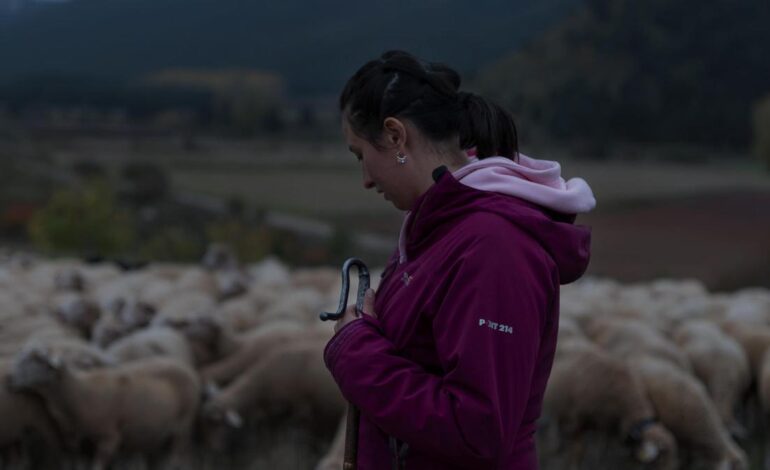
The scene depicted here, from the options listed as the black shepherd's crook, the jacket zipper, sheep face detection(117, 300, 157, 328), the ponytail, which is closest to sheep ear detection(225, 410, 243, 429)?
sheep face detection(117, 300, 157, 328)

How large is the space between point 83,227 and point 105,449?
1601cm

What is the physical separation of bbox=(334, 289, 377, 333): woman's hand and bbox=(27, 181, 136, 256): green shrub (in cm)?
2034

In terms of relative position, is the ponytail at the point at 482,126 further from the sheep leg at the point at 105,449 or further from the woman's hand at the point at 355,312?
the sheep leg at the point at 105,449

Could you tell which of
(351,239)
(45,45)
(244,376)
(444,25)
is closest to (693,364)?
(244,376)

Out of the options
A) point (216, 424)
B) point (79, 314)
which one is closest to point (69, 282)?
point (79, 314)

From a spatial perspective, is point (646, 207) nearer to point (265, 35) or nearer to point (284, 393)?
point (284, 393)

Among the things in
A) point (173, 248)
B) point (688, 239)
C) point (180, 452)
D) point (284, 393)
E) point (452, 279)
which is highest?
point (452, 279)

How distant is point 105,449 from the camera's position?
6.77 m

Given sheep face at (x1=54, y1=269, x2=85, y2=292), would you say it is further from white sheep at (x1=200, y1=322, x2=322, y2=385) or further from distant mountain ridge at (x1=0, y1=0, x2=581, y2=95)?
distant mountain ridge at (x1=0, y1=0, x2=581, y2=95)

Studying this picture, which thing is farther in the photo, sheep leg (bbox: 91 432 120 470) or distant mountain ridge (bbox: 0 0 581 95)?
distant mountain ridge (bbox: 0 0 581 95)

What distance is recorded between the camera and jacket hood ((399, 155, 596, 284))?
216 centimetres

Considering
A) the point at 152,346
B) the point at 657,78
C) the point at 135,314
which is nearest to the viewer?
the point at 152,346

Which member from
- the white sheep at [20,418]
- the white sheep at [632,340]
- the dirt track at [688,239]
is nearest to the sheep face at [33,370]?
the white sheep at [20,418]

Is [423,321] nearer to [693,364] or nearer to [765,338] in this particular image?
[693,364]
